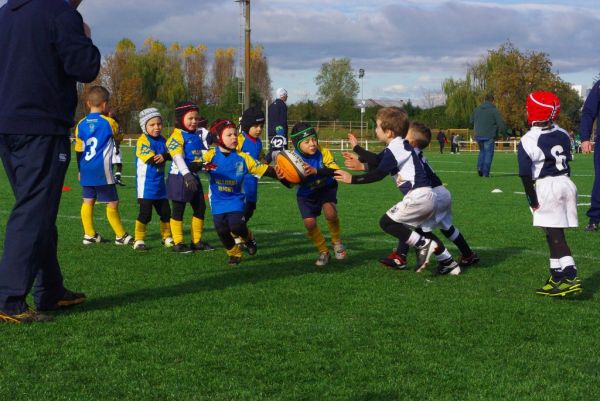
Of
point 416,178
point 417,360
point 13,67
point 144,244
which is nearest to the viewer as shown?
point 417,360

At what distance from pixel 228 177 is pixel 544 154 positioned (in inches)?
128

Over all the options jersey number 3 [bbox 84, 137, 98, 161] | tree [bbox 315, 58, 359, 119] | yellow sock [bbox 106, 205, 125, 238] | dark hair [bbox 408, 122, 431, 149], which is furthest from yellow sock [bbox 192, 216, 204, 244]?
tree [bbox 315, 58, 359, 119]

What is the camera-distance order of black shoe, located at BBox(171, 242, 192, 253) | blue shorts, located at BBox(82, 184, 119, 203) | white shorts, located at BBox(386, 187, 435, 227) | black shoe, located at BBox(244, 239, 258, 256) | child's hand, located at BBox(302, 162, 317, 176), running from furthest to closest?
blue shorts, located at BBox(82, 184, 119, 203) → black shoe, located at BBox(171, 242, 192, 253) → black shoe, located at BBox(244, 239, 258, 256) → child's hand, located at BBox(302, 162, 317, 176) → white shorts, located at BBox(386, 187, 435, 227)

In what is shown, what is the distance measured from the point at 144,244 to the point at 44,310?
357 centimetres

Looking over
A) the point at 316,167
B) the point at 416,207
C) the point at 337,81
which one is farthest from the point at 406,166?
the point at 337,81

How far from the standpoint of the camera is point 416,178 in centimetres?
743

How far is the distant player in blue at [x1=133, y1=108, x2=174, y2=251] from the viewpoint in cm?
945

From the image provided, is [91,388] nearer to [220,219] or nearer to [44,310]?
[44,310]

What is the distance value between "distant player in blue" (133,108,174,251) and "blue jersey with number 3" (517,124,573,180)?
440 cm

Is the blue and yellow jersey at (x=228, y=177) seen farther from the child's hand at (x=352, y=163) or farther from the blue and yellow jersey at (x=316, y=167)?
the child's hand at (x=352, y=163)

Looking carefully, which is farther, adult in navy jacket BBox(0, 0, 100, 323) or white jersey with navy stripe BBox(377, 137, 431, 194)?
white jersey with navy stripe BBox(377, 137, 431, 194)

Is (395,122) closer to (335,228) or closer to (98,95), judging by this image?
(335,228)

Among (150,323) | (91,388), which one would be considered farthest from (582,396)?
(150,323)

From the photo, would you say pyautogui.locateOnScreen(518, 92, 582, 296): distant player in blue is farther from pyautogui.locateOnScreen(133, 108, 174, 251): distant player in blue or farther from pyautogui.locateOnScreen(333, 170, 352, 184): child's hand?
pyautogui.locateOnScreen(133, 108, 174, 251): distant player in blue
